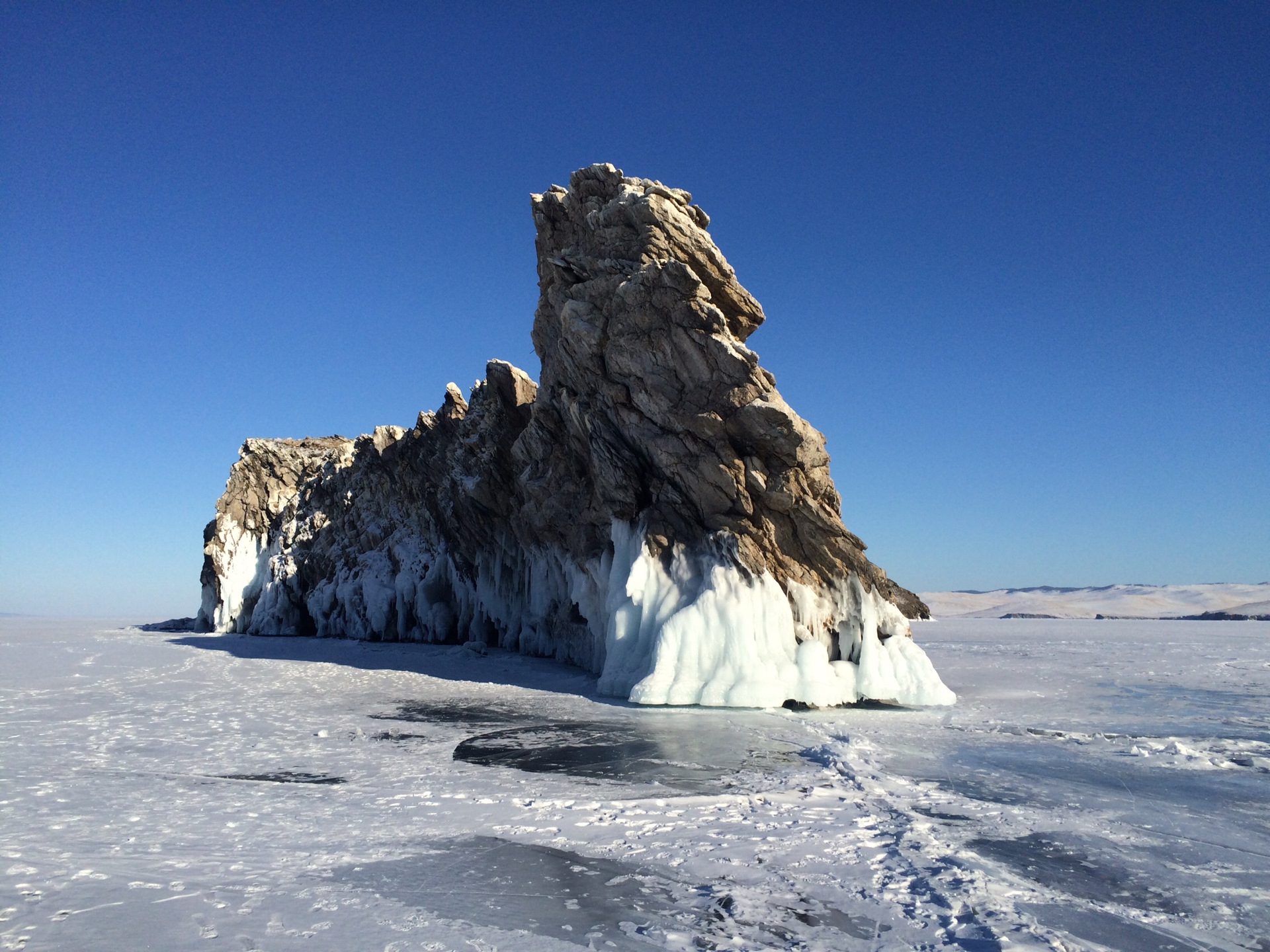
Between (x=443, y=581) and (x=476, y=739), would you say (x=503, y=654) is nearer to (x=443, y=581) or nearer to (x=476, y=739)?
(x=443, y=581)

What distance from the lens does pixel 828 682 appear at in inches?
699

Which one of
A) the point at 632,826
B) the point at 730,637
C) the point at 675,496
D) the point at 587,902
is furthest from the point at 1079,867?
the point at 675,496

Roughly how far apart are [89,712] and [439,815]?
11.9m

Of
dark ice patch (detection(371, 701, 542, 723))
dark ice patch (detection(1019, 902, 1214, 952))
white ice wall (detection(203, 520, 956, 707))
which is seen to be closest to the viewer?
dark ice patch (detection(1019, 902, 1214, 952))

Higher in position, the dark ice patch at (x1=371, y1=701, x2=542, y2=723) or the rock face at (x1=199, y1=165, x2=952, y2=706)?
the rock face at (x1=199, y1=165, x2=952, y2=706)

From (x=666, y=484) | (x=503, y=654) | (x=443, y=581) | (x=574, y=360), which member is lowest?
(x=503, y=654)

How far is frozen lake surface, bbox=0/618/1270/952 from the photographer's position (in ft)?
17.9

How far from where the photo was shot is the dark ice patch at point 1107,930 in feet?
17.0

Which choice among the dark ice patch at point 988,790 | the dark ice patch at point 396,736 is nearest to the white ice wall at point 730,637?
the dark ice patch at point 396,736

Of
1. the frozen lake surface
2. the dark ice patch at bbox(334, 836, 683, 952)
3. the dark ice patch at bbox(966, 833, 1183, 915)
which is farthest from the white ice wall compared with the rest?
the dark ice patch at bbox(334, 836, 683, 952)

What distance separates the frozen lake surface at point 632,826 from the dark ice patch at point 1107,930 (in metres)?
0.03

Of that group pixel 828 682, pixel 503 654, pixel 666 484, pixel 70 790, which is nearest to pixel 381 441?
pixel 503 654

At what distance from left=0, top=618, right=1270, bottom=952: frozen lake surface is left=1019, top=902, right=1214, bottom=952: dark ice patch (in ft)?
0.09

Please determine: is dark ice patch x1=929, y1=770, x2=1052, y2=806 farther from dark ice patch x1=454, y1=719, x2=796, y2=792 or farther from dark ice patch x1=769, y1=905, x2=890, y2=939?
dark ice patch x1=769, y1=905, x2=890, y2=939
